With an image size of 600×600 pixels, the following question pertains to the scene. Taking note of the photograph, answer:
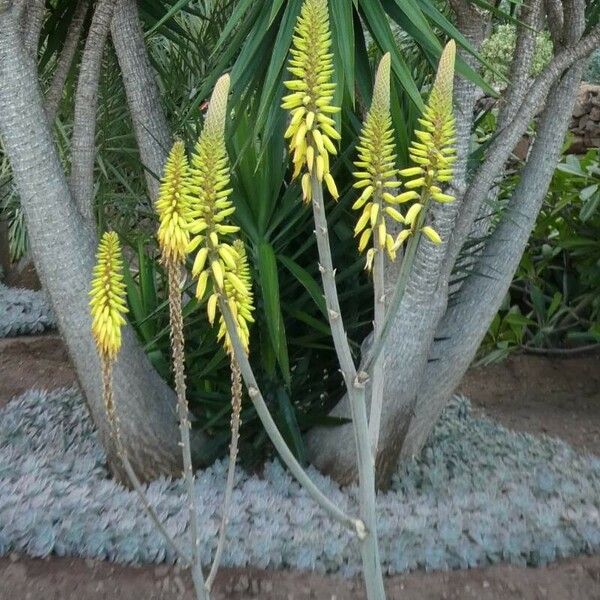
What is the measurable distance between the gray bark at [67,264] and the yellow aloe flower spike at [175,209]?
1740mm

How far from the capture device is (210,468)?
4.00 m

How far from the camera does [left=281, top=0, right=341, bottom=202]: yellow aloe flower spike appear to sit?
72.2 inches

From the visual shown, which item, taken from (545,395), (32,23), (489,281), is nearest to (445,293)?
(489,281)

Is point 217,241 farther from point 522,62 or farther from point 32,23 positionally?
point 522,62

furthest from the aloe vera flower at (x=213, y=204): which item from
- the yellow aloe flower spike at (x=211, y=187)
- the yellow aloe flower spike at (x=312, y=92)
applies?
the yellow aloe flower spike at (x=312, y=92)

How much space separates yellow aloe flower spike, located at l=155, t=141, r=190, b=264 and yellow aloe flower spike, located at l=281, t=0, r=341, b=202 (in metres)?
0.23

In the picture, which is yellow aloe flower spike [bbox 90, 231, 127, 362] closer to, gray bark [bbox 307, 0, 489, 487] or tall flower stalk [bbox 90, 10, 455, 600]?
tall flower stalk [bbox 90, 10, 455, 600]

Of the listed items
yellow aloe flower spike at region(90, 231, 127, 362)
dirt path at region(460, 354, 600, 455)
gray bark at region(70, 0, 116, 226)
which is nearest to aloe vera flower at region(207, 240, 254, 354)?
yellow aloe flower spike at region(90, 231, 127, 362)

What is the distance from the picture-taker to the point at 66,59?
418cm

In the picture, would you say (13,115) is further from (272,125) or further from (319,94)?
(319,94)

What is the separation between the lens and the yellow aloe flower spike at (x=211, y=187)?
1.79 metres

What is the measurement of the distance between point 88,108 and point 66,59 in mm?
350

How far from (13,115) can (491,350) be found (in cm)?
A: 414

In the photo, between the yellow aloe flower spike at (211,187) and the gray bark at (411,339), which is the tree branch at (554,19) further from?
the yellow aloe flower spike at (211,187)
